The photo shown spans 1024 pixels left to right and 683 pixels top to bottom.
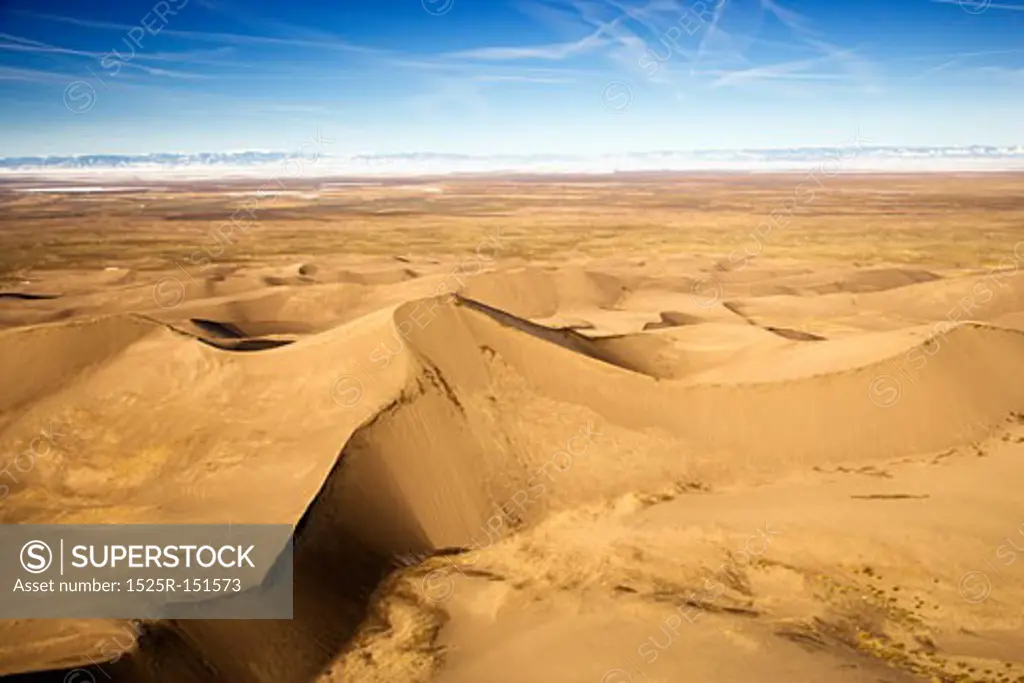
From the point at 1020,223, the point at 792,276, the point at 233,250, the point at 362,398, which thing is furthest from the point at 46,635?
the point at 1020,223

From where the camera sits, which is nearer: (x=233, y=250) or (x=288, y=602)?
(x=288, y=602)

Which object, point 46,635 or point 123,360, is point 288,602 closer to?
point 46,635

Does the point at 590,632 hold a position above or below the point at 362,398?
below

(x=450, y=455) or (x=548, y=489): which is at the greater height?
(x=450, y=455)

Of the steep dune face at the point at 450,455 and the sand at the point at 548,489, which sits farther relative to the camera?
the steep dune face at the point at 450,455
